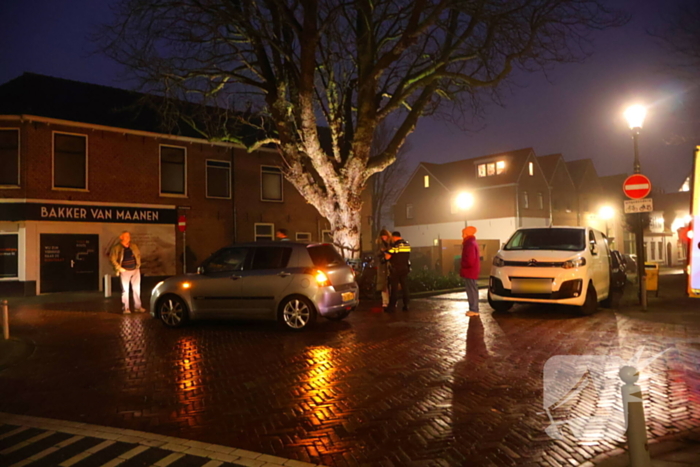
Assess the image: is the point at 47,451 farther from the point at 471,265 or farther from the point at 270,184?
the point at 270,184

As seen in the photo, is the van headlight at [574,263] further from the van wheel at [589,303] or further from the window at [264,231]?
the window at [264,231]

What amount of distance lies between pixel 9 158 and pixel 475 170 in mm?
34927

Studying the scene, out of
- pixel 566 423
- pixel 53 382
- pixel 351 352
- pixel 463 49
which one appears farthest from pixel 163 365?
pixel 463 49

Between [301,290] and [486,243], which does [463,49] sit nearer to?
[301,290]

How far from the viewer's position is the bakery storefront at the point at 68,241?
18188 mm

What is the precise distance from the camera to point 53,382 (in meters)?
6.71

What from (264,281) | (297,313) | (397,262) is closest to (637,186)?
(397,262)

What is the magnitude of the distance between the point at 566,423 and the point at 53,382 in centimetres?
585

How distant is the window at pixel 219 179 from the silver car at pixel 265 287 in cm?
1324

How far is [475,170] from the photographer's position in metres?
45.6

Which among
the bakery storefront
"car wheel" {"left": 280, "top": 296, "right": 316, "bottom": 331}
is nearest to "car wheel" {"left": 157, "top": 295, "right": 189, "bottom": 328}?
"car wheel" {"left": 280, "top": 296, "right": 316, "bottom": 331}

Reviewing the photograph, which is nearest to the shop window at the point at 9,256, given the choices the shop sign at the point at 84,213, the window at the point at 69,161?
the shop sign at the point at 84,213

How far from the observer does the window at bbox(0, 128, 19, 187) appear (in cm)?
1847

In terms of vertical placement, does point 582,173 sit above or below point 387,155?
above
